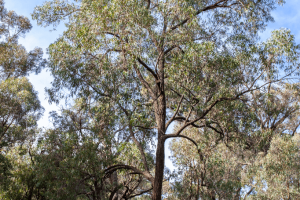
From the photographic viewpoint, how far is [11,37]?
15.3 metres

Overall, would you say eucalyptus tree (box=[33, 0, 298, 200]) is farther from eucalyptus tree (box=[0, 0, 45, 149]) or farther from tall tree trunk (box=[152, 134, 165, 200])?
eucalyptus tree (box=[0, 0, 45, 149])

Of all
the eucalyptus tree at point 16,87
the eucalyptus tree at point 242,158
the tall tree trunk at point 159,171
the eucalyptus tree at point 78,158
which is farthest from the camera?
the eucalyptus tree at point 16,87

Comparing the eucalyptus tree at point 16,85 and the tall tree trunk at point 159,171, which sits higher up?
the eucalyptus tree at point 16,85

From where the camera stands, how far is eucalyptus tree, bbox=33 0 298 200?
7438 millimetres

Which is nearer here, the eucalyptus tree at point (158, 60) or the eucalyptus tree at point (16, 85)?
the eucalyptus tree at point (158, 60)

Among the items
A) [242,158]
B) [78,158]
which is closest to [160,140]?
[78,158]

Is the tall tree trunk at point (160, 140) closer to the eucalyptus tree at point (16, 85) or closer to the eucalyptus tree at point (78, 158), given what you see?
the eucalyptus tree at point (78, 158)

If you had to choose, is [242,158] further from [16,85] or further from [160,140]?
[16,85]

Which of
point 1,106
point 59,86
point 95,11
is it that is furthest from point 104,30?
point 1,106

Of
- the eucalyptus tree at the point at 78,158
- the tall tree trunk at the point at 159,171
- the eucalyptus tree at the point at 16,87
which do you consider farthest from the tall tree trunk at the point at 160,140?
the eucalyptus tree at the point at 16,87

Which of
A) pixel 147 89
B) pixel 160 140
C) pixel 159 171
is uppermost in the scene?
pixel 147 89

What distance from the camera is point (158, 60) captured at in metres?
7.68

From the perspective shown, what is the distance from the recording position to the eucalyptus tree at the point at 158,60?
24.4 ft

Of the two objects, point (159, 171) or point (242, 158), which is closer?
point (159, 171)
